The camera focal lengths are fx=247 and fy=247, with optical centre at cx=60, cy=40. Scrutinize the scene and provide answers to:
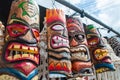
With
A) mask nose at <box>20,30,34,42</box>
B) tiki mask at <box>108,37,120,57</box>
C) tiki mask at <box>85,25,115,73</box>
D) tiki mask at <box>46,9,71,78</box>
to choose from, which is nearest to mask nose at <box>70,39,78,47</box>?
tiki mask at <box>46,9,71,78</box>

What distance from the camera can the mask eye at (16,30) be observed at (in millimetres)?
1411

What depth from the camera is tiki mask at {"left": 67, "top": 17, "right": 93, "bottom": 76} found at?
1.69 meters

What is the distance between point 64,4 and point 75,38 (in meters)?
0.33

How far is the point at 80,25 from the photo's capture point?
1896 millimetres

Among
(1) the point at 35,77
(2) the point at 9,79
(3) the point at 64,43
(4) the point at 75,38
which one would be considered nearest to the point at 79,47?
(4) the point at 75,38

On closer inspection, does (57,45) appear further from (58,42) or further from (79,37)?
(79,37)

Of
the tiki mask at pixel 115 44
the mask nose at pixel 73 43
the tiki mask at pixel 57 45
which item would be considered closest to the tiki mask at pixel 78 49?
the mask nose at pixel 73 43

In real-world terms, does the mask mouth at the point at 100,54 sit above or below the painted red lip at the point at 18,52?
above

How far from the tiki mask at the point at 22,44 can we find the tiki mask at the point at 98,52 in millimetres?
713

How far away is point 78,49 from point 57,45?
8.5 inches

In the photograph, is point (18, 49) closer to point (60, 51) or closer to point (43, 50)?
point (60, 51)

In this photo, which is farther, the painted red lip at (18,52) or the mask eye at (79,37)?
the mask eye at (79,37)

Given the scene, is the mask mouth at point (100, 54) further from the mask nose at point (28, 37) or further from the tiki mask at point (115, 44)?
the tiki mask at point (115, 44)

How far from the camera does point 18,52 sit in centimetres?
136
